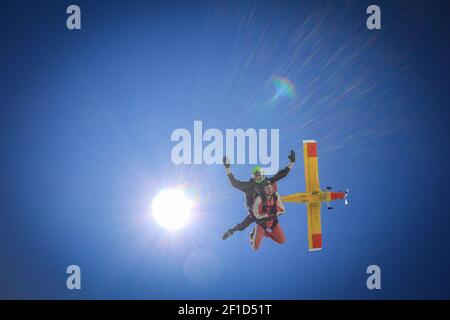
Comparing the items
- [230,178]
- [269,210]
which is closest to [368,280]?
[269,210]

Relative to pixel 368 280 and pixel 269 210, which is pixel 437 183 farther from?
pixel 269 210

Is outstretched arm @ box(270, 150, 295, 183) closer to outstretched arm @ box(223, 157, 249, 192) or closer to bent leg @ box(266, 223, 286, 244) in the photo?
outstretched arm @ box(223, 157, 249, 192)

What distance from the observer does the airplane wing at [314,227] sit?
15.2 feet

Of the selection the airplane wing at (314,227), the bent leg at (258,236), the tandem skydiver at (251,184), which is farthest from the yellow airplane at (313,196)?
the bent leg at (258,236)

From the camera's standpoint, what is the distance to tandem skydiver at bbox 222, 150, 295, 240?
15.3 feet

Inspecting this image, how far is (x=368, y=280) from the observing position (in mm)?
4645

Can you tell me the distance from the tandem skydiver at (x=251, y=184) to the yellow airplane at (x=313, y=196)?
14 centimetres

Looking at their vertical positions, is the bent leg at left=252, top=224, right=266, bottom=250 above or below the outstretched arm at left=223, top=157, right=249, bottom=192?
below

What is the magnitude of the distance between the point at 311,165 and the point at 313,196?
0.25 meters

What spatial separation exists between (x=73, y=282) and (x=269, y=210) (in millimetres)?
1686

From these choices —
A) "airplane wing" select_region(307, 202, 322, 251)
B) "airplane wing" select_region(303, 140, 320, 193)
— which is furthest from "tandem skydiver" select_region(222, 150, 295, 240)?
"airplane wing" select_region(307, 202, 322, 251)

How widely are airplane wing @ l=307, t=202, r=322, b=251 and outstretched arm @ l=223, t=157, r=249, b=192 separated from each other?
54 cm
